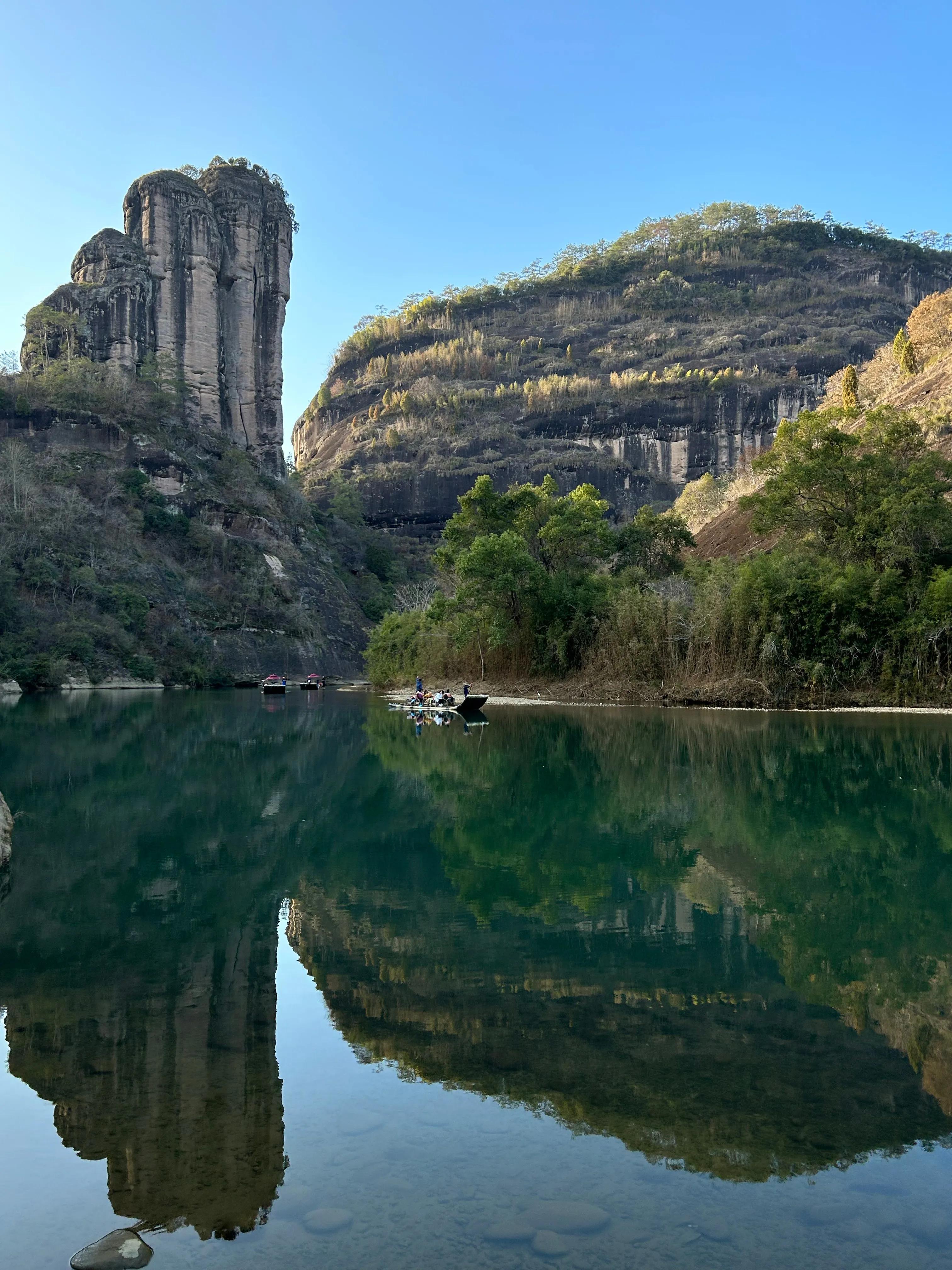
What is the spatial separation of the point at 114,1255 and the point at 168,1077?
1.15 metres

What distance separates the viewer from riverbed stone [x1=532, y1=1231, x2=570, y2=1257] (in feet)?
9.20

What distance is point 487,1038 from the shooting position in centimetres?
437

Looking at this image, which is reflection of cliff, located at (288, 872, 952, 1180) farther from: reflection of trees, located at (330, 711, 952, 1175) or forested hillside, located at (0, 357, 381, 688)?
forested hillside, located at (0, 357, 381, 688)

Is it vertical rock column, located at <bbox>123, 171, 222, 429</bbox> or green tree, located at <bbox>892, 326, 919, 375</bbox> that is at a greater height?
vertical rock column, located at <bbox>123, 171, 222, 429</bbox>

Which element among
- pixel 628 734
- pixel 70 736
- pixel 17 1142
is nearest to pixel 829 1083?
pixel 17 1142

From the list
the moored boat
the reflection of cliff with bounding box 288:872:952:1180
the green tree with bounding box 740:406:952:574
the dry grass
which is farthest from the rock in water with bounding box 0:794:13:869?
the dry grass

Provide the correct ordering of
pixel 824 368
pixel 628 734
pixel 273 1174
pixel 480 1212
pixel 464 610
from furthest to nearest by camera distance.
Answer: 1. pixel 824 368
2. pixel 464 610
3. pixel 628 734
4. pixel 273 1174
5. pixel 480 1212

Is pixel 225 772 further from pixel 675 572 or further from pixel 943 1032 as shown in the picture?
pixel 675 572

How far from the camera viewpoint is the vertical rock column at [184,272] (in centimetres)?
7325

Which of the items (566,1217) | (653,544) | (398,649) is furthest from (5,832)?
(398,649)

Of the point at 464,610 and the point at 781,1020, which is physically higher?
the point at 464,610

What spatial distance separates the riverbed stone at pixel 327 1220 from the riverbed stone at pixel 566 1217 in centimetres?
55

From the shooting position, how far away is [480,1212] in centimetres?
303

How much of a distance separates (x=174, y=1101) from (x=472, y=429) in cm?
9840
